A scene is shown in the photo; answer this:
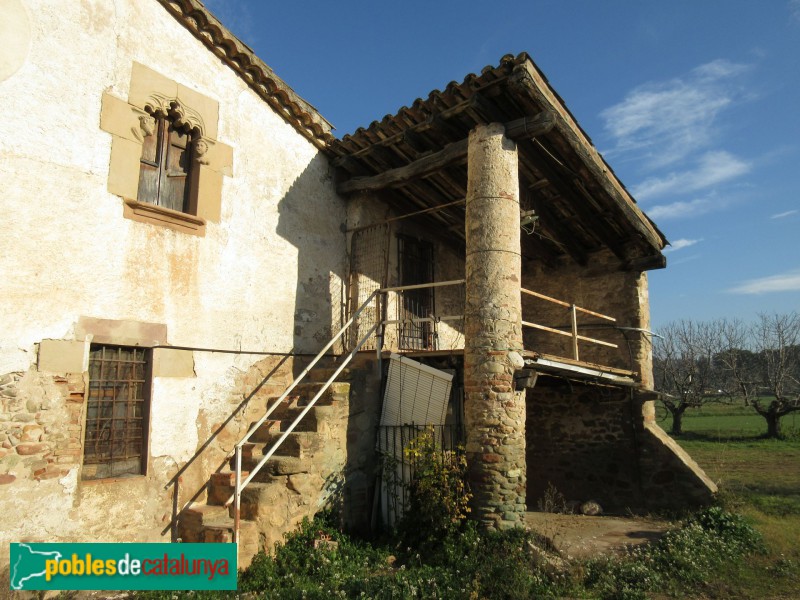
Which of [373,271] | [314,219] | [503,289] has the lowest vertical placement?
[503,289]

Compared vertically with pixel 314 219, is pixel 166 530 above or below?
below

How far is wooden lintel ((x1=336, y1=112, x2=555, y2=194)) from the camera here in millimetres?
7633

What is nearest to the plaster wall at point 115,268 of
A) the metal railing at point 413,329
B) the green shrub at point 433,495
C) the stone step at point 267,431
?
the stone step at point 267,431

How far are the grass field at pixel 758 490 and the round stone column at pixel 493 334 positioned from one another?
2.38m

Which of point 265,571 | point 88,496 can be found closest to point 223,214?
point 88,496

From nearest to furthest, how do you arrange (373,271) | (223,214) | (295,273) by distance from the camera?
1. (223,214)
2. (295,273)
3. (373,271)

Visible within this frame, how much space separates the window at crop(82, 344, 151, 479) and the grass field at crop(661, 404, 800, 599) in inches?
256

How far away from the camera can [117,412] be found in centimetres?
654

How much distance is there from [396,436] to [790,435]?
61.3 feet

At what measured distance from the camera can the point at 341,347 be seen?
9305 millimetres

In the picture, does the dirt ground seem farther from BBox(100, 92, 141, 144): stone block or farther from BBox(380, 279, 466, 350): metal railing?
BBox(100, 92, 141, 144): stone block

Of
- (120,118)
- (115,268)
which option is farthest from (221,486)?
(120,118)

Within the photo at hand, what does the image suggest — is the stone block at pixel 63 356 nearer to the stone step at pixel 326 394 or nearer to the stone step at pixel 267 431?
the stone step at pixel 267 431

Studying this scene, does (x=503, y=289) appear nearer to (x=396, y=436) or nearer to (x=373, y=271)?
(x=396, y=436)
